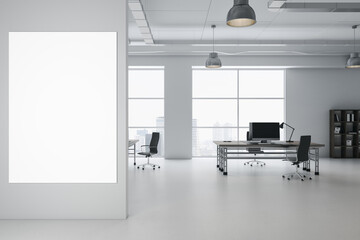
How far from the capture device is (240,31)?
816 centimetres

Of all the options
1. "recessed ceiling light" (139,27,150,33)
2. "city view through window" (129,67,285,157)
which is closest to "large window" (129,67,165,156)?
"city view through window" (129,67,285,157)

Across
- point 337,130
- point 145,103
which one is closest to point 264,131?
point 337,130

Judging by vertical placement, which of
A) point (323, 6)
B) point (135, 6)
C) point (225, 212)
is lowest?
point (225, 212)

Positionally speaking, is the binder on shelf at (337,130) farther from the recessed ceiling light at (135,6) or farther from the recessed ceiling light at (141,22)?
the recessed ceiling light at (135,6)

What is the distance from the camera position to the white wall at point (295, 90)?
10.1 m

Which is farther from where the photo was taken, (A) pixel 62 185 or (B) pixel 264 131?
(B) pixel 264 131

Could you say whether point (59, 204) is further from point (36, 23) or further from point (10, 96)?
point (36, 23)

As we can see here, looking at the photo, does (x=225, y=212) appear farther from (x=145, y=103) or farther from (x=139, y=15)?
(x=145, y=103)

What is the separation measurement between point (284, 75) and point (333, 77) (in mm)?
1676

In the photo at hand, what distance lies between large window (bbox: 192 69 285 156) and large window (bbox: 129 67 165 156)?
1365mm

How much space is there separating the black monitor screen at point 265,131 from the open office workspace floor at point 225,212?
951 millimetres

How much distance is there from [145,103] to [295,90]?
5.33 meters

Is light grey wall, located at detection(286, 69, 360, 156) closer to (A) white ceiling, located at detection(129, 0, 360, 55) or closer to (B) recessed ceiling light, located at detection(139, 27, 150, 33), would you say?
(A) white ceiling, located at detection(129, 0, 360, 55)

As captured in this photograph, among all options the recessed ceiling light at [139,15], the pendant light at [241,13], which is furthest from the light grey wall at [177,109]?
the pendant light at [241,13]
